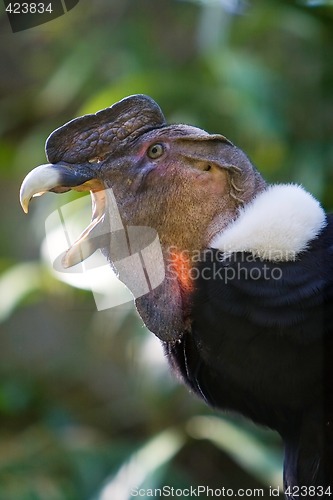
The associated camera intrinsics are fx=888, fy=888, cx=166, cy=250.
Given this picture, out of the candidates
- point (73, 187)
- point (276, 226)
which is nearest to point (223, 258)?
point (276, 226)

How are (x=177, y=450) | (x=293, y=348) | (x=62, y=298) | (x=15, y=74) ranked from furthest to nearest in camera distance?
1. (x=15, y=74)
2. (x=62, y=298)
3. (x=177, y=450)
4. (x=293, y=348)

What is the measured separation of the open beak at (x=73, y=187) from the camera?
1804 mm

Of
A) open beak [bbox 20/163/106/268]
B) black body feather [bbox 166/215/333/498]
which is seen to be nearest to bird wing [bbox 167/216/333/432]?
black body feather [bbox 166/215/333/498]

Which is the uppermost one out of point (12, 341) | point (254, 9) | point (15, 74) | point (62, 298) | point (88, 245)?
point (88, 245)

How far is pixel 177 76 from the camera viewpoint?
3.68 m

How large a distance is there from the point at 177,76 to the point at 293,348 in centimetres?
210

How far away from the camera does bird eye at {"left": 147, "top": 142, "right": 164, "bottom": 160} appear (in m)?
1.90

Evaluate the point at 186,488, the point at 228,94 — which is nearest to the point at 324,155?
the point at 228,94

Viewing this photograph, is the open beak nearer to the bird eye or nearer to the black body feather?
the bird eye

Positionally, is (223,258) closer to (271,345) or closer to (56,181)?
(271,345)

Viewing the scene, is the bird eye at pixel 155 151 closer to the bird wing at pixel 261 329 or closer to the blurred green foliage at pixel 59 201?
the bird wing at pixel 261 329

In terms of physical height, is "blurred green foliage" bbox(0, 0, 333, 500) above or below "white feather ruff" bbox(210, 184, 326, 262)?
below

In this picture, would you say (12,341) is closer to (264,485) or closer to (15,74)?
(15,74)

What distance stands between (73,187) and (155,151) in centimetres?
19
